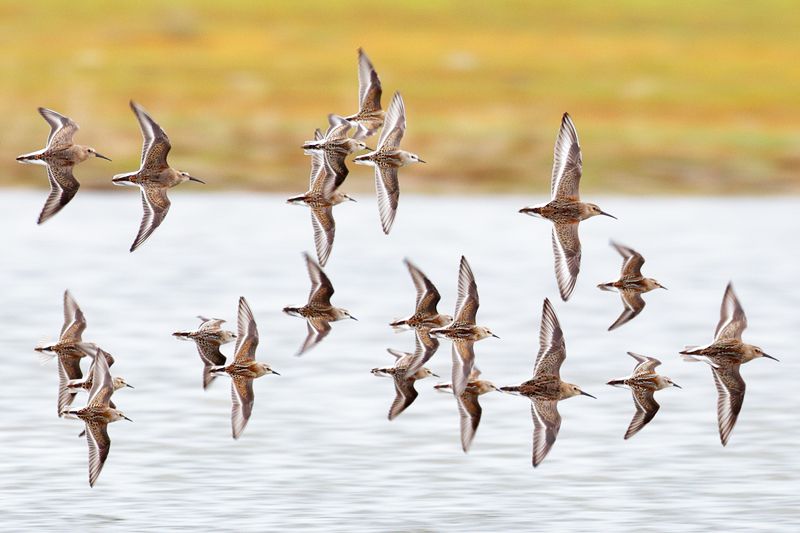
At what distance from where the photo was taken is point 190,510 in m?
16.9

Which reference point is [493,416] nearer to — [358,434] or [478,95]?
[358,434]

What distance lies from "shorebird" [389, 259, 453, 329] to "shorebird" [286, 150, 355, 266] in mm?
985

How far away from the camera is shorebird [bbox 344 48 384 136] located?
14.9 m

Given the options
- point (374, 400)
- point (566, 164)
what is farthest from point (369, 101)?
point (374, 400)

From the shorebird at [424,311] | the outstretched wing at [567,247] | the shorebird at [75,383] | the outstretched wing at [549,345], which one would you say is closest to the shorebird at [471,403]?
the outstretched wing at [549,345]

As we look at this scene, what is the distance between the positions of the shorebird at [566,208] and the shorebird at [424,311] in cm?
114

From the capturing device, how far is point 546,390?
15734 mm

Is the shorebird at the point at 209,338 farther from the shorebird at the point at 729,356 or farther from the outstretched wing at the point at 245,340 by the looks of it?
the shorebird at the point at 729,356

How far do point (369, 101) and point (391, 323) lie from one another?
6.59 ft

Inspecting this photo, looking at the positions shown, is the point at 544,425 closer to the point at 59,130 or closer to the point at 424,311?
the point at 424,311

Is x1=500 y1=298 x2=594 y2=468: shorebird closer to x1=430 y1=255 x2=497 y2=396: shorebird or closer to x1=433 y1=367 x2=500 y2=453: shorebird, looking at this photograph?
x1=430 y1=255 x2=497 y2=396: shorebird

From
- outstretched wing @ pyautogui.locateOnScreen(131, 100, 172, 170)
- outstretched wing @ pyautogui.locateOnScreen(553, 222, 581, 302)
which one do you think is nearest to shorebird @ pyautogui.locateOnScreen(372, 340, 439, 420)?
outstretched wing @ pyautogui.locateOnScreen(553, 222, 581, 302)

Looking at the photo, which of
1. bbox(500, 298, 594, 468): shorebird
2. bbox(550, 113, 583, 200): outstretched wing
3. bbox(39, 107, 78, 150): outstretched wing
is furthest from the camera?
bbox(500, 298, 594, 468): shorebird

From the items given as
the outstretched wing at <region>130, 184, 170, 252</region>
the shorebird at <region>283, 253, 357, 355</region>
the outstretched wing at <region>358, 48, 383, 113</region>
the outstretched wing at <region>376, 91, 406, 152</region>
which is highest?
the outstretched wing at <region>358, 48, 383, 113</region>
